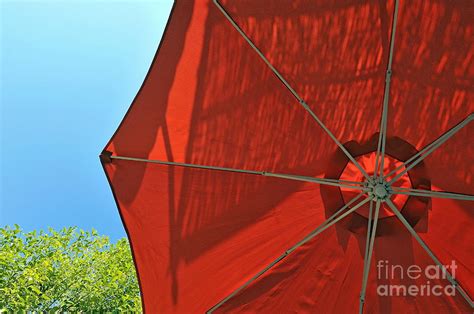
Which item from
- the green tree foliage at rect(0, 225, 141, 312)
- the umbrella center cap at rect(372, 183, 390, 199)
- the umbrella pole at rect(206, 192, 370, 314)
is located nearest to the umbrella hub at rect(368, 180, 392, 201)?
the umbrella center cap at rect(372, 183, 390, 199)

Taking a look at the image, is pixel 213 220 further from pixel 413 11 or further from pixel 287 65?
pixel 413 11

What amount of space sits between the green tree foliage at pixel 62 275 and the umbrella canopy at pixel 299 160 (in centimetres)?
299

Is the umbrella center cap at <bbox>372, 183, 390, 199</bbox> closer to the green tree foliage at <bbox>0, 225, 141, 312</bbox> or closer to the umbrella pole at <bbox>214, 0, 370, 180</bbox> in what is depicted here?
the umbrella pole at <bbox>214, 0, 370, 180</bbox>

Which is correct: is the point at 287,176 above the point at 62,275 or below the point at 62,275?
above

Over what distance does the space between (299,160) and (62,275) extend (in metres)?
4.50

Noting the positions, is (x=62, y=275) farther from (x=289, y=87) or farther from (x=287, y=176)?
(x=289, y=87)

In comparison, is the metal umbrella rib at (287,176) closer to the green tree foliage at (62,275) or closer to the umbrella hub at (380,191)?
the umbrella hub at (380,191)

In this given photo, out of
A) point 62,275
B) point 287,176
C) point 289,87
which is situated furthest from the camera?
point 62,275

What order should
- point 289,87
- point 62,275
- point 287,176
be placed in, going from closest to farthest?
point 289,87
point 287,176
point 62,275

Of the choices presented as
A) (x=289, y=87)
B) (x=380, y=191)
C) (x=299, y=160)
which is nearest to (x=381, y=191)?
(x=380, y=191)

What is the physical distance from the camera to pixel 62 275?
211 inches

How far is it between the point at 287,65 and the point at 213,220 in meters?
1.17

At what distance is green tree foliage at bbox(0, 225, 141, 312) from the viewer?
15.6ft

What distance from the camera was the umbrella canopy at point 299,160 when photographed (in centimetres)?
218
